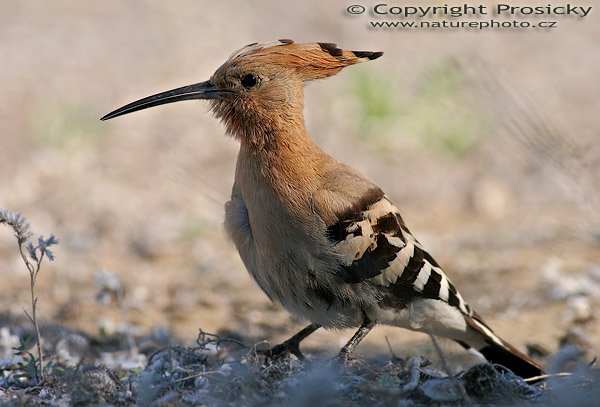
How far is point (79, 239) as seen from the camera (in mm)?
4945

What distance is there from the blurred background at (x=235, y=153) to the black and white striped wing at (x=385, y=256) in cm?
48

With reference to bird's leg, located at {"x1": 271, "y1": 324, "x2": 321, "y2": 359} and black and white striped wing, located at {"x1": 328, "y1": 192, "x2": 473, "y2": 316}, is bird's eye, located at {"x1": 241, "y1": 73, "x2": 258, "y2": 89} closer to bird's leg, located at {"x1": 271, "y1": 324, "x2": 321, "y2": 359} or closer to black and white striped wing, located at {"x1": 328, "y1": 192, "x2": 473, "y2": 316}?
black and white striped wing, located at {"x1": 328, "y1": 192, "x2": 473, "y2": 316}

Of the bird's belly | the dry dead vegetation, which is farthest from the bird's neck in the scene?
the dry dead vegetation

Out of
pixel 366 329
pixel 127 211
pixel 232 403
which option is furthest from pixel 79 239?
pixel 232 403

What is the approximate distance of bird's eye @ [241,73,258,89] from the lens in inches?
119

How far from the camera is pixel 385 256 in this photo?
2.93m

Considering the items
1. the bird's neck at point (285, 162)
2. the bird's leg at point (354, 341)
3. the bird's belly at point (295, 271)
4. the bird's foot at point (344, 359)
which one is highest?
the bird's neck at point (285, 162)

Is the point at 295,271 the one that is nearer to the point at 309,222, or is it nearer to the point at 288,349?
the point at 309,222

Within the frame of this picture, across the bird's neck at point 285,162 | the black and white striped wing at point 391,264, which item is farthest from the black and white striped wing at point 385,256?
the bird's neck at point 285,162

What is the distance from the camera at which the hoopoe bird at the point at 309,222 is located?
2811 millimetres

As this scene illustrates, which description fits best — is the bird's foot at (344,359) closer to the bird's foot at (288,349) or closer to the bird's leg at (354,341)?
the bird's leg at (354,341)

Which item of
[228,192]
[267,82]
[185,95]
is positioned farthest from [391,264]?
[228,192]

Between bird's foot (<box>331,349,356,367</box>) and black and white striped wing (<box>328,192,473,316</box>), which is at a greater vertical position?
black and white striped wing (<box>328,192,473,316</box>)

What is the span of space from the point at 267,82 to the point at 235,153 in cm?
290
